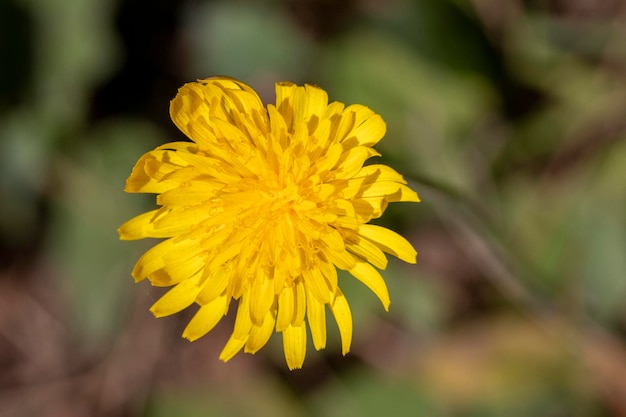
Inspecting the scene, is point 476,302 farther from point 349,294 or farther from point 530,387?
point 349,294

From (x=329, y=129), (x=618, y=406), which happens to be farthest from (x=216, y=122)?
(x=618, y=406)

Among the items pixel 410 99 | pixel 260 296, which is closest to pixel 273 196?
pixel 260 296

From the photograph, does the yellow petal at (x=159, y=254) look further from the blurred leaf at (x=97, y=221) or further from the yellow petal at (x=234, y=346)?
the blurred leaf at (x=97, y=221)

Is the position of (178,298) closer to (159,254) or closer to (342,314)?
(159,254)

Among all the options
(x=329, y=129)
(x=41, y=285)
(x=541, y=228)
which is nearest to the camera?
(x=329, y=129)

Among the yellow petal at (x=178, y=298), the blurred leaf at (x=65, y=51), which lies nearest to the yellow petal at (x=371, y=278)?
the yellow petal at (x=178, y=298)
